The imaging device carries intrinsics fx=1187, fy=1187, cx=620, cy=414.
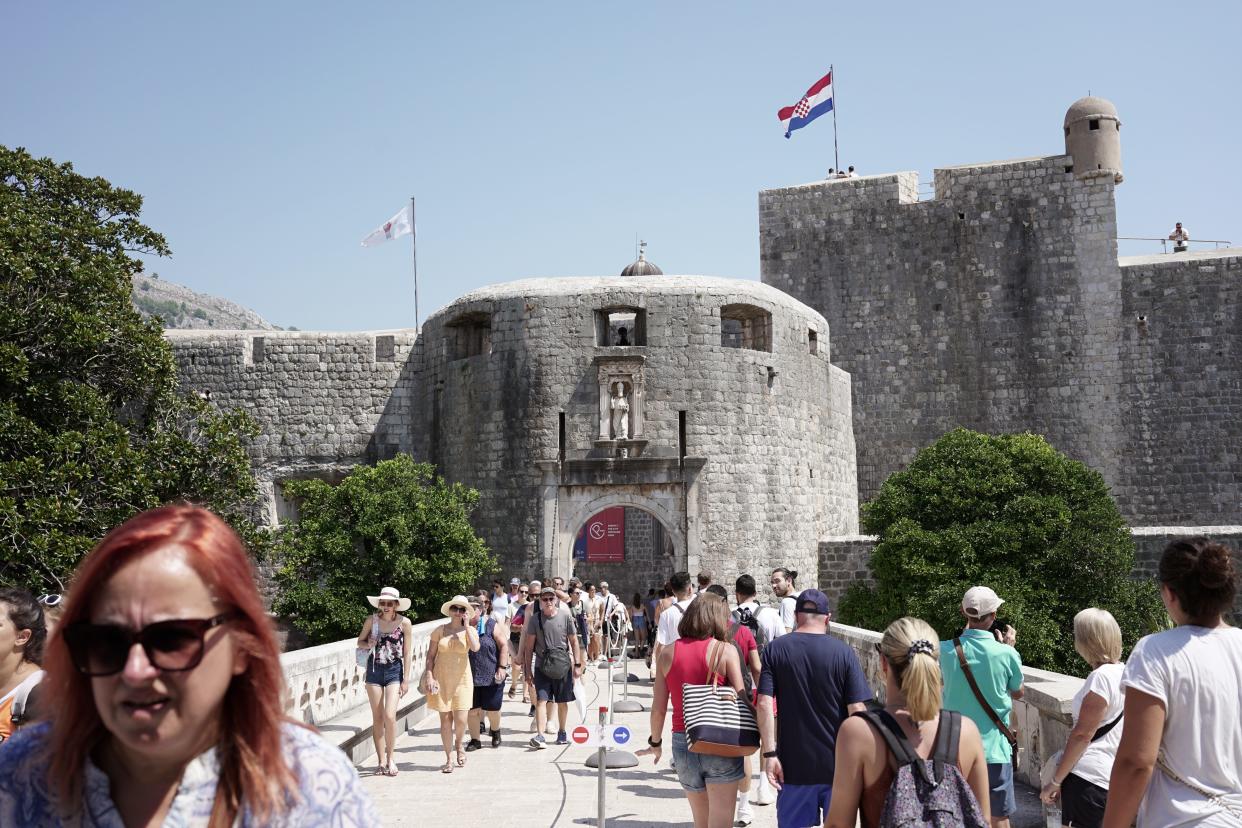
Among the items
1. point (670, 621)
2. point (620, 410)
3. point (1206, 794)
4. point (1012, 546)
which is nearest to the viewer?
point (1206, 794)

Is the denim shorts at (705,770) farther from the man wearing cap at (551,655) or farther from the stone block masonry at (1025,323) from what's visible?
the stone block masonry at (1025,323)

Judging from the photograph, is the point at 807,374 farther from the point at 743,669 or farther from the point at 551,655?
the point at 743,669

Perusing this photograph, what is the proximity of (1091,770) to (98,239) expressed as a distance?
17563 millimetres

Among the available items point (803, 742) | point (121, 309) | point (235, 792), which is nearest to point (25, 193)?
point (121, 309)

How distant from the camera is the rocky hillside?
488 feet

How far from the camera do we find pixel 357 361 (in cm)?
2267

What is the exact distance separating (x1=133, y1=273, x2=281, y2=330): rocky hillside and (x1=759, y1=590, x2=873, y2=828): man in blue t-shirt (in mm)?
145989

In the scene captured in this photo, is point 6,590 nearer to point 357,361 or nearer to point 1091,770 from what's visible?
point 1091,770

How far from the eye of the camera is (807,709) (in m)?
5.14

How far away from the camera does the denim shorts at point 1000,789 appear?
488cm

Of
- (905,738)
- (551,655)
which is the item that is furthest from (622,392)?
(905,738)

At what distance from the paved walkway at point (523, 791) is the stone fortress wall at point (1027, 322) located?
17.1 metres

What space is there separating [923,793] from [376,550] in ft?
54.8

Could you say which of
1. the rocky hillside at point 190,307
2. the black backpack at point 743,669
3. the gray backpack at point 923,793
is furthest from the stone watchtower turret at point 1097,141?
the rocky hillside at point 190,307
